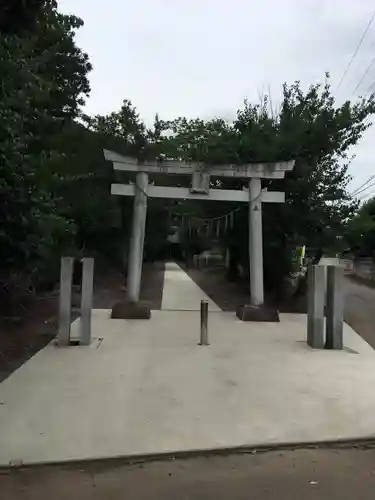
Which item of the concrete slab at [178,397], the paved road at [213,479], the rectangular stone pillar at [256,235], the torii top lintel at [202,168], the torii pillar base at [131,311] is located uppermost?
the torii top lintel at [202,168]

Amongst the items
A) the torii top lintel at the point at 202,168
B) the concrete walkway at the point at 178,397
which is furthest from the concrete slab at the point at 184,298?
the concrete walkway at the point at 178,397

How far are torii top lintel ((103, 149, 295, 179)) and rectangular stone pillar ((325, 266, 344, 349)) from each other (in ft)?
15.7

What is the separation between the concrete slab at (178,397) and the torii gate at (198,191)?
12.9ft

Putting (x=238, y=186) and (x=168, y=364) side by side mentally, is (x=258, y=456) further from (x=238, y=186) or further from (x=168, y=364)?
(x=238, y=186)

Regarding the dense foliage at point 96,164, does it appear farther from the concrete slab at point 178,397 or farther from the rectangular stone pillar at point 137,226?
the concrete slab at point 178,397

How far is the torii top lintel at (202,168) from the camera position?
14570 mm

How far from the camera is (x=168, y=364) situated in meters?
8.69

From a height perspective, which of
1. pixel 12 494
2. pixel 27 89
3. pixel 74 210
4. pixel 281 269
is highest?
pixel 27 89

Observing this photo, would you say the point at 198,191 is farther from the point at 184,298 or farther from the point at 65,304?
the point at 184,298

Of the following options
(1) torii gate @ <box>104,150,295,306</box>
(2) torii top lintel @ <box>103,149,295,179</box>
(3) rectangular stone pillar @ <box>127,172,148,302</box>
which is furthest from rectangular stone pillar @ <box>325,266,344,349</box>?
(3) rectangular stone pillar @ <box>127,172,148,302</box>

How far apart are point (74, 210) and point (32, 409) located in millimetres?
12496

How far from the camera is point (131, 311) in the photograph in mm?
14125

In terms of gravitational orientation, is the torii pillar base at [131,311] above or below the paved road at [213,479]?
above

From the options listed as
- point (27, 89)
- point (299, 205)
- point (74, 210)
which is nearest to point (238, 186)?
point (299, 205)
